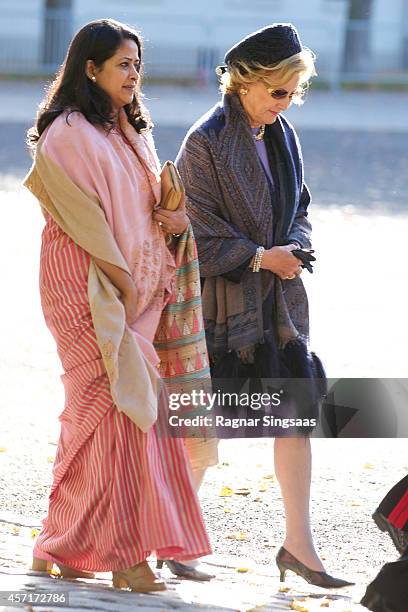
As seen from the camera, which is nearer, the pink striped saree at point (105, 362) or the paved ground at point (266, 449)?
the pink striped saree at point (105, 362)

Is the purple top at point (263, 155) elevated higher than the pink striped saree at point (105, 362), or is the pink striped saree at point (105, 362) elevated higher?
the purple top at point (263, 155)

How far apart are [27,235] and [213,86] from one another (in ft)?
45.6

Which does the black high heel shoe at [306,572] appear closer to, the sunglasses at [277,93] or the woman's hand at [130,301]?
the woman's hand at [130,301]

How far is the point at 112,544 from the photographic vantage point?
4.40 metres

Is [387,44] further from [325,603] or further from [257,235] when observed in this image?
[325,603]

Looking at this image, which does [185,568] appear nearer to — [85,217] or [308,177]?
[85,217]

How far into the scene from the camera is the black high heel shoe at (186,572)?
16.0 ft

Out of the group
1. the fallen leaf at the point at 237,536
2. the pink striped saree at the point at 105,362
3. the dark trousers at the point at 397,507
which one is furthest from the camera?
the fallen leaf at the point at 237,536

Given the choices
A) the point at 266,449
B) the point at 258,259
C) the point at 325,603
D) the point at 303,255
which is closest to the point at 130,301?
the point at 258,259

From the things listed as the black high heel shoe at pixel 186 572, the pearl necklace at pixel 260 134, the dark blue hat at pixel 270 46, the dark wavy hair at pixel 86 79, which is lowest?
the black high heel shoe at pixel 186 572

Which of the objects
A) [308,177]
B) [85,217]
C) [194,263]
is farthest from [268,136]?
[308,177]

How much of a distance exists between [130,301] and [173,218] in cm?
30

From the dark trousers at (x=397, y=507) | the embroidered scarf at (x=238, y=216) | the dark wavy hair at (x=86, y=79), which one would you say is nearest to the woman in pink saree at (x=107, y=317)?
the dark wavy hair at (x=86, y=79)

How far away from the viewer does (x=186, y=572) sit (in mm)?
Answer: 4891
